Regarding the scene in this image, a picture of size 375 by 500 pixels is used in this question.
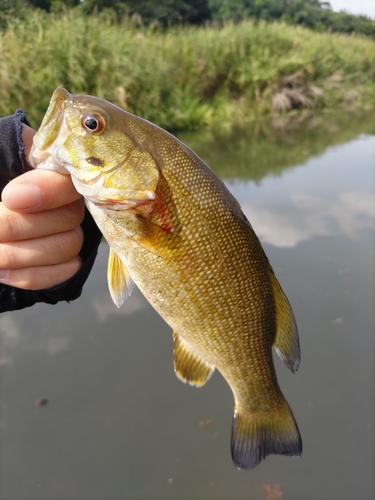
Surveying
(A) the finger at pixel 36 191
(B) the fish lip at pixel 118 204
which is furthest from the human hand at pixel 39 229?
(B) the fish lip at pixel 118 204

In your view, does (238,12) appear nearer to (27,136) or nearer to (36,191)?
(27,136)

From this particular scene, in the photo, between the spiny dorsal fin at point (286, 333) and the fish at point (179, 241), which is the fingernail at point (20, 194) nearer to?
the fish at point (179, 241)

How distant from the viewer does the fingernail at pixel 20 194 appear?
48.0 inches

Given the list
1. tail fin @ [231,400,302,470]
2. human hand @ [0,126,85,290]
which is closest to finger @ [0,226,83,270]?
human hand @ [0,126,85,290]

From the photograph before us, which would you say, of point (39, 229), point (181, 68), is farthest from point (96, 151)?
point (181, 68)

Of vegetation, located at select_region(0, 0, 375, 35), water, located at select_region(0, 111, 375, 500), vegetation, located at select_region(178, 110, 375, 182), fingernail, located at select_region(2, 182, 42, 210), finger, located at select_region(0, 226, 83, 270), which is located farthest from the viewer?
vegetation, located at select_region(0, 0, 375, 35)

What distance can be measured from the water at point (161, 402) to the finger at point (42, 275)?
1.18 m

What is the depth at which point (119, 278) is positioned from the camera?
144cm

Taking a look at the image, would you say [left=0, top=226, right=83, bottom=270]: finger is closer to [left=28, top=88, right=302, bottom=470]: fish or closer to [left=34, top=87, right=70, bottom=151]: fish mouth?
[left=28, top=88, right=302, bottom=470]: fish

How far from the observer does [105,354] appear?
2758 mm

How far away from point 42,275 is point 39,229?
0.20 metres

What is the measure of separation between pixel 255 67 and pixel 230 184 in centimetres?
887

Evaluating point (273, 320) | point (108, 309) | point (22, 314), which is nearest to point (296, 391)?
point (273, 320)

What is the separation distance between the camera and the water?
2.07 meters
